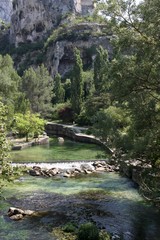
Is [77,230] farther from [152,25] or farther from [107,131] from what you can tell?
[152,25]

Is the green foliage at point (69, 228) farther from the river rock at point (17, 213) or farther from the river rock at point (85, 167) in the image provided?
the river rock at point (85, 167)

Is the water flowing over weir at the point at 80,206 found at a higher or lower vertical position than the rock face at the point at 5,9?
lower

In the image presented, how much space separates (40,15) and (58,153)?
83.6 meters

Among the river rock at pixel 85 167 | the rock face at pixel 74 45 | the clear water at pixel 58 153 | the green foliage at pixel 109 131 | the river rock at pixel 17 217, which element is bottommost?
the clear water at pixel 58 153

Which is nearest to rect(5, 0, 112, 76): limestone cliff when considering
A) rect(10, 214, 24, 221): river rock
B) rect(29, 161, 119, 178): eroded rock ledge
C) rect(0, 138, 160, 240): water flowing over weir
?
rect(29, 161, 119, 178): eroded rock ledge

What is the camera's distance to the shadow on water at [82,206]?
15.4 metres

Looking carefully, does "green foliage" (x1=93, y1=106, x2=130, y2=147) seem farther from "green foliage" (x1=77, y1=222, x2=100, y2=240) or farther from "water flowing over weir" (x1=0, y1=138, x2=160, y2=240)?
"green foliage" (x1=77, y1=222, x2=100, y2=240)

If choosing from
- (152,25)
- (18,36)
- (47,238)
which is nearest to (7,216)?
(47,238)

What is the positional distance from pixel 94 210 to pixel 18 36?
341 feet

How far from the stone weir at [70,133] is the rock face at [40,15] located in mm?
61460

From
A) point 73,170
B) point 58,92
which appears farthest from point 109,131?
point 58,92

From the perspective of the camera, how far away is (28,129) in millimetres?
41781

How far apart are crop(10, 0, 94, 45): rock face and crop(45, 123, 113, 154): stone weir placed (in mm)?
61460

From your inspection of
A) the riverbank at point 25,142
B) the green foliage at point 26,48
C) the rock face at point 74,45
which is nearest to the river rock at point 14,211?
the riverbank at point 25,142
